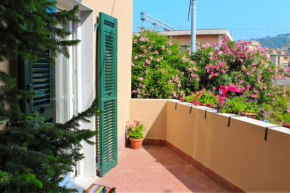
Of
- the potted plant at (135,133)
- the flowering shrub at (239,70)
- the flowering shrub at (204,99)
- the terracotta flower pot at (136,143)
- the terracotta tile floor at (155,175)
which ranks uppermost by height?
the flowering shrub at (239,70)

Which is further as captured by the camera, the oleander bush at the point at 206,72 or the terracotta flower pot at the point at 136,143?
the oleander bush at the point at 206,72

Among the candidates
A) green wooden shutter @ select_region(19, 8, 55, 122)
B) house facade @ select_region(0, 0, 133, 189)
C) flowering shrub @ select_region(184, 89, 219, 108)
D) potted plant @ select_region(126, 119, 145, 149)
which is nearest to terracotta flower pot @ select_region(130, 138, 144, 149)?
potted plant @ select_region(126, 119, 145, 149)

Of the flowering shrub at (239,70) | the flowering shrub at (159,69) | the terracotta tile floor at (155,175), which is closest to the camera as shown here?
the terracotta tile floor at (155,175)

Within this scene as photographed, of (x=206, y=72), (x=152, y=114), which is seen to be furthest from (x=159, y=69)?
(x=206, y=72)

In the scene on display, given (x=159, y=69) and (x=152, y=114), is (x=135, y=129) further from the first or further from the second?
(x=159, y=69)

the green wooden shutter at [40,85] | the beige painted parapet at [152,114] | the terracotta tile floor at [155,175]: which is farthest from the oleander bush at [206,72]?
the green wooden shutter at [40,85]

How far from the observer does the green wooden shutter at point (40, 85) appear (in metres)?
2.57

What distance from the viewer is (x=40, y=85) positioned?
9.85 ft

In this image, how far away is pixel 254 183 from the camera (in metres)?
3.73

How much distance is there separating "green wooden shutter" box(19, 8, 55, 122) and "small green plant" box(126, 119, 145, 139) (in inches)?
121

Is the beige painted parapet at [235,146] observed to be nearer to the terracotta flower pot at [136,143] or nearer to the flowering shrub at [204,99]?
the flowering shrub at [204,99]

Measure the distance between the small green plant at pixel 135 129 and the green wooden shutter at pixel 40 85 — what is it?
306 cm

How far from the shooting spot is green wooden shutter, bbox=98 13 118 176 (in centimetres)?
462

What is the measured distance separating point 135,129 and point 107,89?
1866mm
